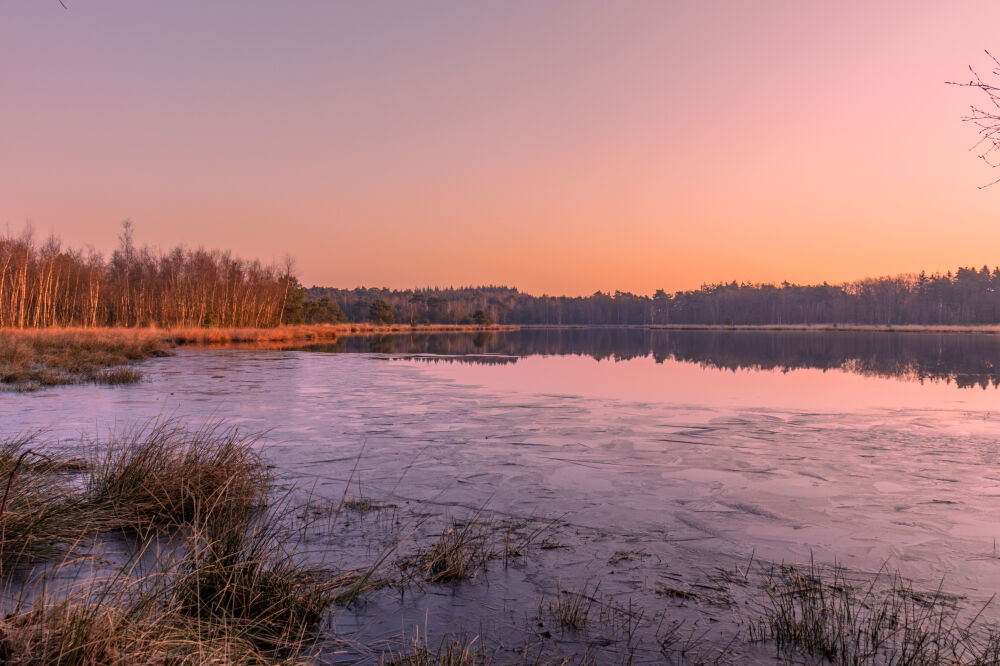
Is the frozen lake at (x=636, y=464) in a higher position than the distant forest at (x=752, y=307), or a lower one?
lower

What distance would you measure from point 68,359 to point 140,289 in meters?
46.2

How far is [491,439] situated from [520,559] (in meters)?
5.37

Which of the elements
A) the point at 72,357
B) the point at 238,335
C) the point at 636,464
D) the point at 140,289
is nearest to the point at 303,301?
the point at 140,289

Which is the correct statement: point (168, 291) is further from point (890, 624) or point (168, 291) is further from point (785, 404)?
point (890, 624)

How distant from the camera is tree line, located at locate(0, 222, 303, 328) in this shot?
4878 centimetres

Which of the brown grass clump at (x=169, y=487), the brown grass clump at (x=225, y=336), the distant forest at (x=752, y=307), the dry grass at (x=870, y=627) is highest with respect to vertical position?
the distant forest at (x=752, y=307)

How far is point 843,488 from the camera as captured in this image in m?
7.33

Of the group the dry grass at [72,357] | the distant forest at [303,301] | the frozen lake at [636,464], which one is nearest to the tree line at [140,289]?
the distant forest at [303,301]

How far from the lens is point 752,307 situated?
14788 centimetres

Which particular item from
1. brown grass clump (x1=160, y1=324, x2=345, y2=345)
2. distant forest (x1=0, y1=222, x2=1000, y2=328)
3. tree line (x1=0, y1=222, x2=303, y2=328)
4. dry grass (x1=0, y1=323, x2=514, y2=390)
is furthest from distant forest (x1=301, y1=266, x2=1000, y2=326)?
dry grass (x1=0, y1=323, x2=514, y2=390)

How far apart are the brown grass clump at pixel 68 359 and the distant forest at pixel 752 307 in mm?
Answer: 61605

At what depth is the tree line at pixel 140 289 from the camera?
1921 inches

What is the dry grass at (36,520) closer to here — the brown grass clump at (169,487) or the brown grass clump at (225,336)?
the brown grass clump at (169,487)

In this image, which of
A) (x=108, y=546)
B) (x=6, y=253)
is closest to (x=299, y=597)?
(x=108, y=546)
